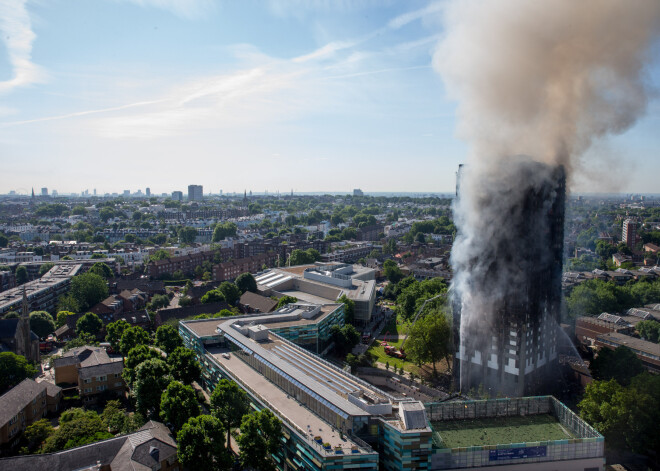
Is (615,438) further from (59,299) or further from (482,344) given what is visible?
(59,299)

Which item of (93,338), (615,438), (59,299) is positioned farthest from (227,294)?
(615,438)

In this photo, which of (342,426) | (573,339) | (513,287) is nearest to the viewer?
(342,426)

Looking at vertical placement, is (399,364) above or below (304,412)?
below

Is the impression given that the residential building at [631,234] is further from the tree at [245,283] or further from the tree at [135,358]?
the tree at [135,358]

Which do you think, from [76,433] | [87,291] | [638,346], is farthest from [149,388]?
[638,346]

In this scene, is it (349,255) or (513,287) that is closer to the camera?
(513,287)

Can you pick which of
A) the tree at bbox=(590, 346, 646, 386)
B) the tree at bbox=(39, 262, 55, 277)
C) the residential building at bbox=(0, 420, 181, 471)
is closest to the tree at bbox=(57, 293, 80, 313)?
the tree at bbox=(39, 262, 55, 277)
